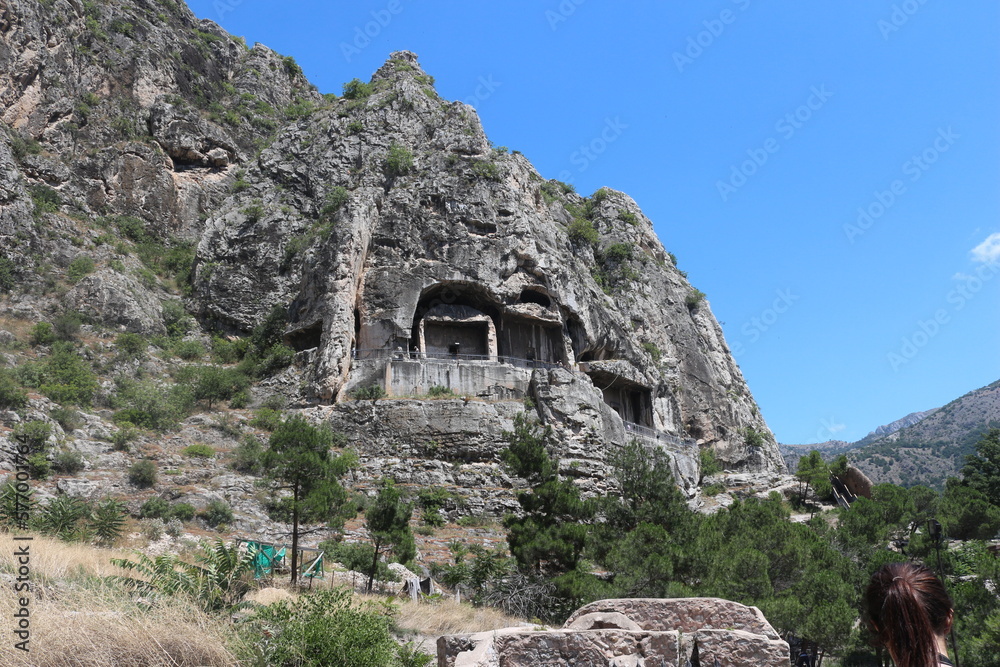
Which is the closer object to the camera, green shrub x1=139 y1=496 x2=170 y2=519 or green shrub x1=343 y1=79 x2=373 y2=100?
green shrub x1=139 y1=496 x2=170 y2=519

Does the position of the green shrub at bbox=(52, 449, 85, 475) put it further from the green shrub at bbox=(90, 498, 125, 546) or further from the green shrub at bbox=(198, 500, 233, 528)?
the green shrub at bbox=(90, 498, 125, 546)

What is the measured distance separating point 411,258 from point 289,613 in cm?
2352

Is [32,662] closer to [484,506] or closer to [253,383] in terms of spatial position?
[484,506]

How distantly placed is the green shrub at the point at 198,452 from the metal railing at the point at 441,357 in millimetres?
7717

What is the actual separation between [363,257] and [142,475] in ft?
46.0

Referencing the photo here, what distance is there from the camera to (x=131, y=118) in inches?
1528

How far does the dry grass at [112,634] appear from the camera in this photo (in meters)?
5.61

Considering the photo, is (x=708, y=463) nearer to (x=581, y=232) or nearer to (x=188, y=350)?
(x=581, y=232)

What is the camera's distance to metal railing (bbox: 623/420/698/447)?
31298 millimetres

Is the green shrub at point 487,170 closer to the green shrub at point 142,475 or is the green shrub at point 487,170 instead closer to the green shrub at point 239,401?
the green shrub at point 239,401

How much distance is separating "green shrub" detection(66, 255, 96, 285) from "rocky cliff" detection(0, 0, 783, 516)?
0.40 ft

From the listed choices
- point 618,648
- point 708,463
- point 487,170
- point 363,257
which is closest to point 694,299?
point 708,463

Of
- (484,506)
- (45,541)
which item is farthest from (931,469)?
(45,541)

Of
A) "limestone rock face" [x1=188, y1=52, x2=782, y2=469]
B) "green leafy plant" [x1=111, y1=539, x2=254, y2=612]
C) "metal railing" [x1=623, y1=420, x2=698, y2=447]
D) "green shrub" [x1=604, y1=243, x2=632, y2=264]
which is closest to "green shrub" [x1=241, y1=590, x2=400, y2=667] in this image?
"green leafy plant" [x1=111, y1=539, x2=254, y2=612]
